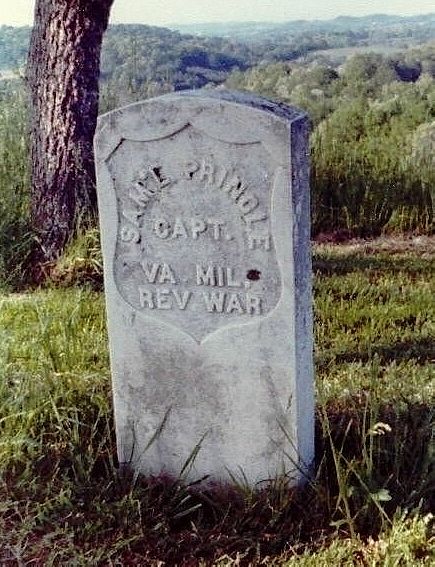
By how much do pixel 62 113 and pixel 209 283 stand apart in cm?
321

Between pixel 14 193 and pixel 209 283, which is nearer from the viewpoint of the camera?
pixel 209 283

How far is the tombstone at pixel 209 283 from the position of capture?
2.97 metres

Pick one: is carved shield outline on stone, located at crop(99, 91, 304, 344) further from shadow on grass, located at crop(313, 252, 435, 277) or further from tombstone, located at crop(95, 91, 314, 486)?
shadow on grass, located at crop(313, 252, 435, 277)

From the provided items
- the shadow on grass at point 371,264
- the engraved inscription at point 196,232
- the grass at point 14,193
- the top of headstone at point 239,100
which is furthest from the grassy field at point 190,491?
the shadow on grass at point 371,264

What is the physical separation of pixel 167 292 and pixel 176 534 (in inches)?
32.4

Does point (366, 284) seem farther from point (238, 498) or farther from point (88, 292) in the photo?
point (238, 498)

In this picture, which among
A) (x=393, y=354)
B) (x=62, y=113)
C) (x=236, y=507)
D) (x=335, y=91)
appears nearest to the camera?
(x=236, y=507)

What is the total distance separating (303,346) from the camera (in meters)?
3.11

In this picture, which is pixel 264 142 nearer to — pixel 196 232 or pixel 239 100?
pixel 239 100

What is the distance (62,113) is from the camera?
19.7 ft

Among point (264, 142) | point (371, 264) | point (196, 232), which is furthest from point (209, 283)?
point (371, 264)

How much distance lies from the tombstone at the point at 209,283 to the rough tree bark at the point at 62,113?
275 cm

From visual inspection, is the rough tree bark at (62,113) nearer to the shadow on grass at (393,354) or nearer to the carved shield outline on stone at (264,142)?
the shadow on grass at (393,354)

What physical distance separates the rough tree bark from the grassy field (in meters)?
1.83
